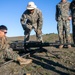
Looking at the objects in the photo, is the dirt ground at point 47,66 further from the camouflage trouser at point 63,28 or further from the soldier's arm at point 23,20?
the soldier's arm at point 23,20

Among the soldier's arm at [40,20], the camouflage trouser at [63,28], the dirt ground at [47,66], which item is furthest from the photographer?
the soldier's arm at [40,20]

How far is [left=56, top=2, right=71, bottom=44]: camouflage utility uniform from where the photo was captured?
11.1 metres

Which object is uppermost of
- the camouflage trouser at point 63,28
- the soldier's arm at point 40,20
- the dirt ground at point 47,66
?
the soldier's arm at point 40,20

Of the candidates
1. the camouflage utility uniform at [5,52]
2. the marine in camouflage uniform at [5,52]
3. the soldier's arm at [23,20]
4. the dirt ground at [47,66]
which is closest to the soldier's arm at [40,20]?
the soldier's arm at [23,20]

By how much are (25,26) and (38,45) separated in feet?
4.16

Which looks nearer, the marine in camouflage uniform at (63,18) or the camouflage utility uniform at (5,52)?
the camouflage utility uniform at (5,52)

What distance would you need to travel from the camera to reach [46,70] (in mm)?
7637

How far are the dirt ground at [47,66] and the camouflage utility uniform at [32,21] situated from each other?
1838 millimetres

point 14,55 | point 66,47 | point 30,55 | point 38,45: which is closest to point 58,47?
point 66,47

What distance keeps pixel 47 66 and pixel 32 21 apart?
3781 millimetres

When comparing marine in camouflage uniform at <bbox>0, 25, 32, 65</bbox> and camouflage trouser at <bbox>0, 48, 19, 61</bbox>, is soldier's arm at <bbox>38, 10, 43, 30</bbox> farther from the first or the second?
camouflage trouser at <bbox>0, 48, 19, 61</bbox>

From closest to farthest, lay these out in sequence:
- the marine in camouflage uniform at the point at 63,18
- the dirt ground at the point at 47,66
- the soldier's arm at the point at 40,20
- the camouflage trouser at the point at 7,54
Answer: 1. the dirt ground at the point at 47,66
2. the camouflage trouser at the point at 7,54
3. the marine in camouflage uniform at the point at 63,18
4. the soldier's arm at the point at 40,20

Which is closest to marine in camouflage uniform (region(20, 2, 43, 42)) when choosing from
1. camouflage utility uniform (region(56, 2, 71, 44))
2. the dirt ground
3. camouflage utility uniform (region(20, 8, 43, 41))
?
camouflage utility uniform (region(20, 8, 43, 41))

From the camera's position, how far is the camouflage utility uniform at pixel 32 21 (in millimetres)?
11344
